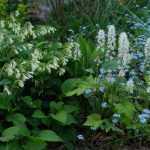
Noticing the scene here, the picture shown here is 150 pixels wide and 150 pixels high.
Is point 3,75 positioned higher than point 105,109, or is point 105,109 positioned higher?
point 3,75

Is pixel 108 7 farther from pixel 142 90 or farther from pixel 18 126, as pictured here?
pixel 18 126

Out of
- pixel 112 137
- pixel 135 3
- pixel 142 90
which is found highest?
pixel 135 3

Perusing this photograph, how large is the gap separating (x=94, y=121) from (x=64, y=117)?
22 cm

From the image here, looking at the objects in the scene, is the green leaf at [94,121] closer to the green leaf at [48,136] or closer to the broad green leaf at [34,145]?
the green leaf at [48,136]

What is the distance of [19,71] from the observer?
3512 millimetres

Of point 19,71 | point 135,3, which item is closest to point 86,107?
point 19,71

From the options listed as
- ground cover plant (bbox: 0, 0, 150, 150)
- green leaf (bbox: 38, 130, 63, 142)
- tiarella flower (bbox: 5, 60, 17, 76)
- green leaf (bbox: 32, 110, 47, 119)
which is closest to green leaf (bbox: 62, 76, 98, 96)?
ground cover plant (bbox: 0, 0, 150, 150)

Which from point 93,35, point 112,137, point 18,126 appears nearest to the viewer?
point 18,126

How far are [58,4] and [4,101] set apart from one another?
210 cm

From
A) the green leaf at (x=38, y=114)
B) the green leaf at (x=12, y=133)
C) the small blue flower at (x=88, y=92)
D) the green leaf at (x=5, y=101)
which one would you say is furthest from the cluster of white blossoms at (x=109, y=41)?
the green leaf at (x=12, y=133)

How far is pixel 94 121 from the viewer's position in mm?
3621

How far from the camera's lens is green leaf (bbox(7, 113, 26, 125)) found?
3.49m

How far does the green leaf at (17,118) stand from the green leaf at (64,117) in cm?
22

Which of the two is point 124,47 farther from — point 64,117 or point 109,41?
point 64,117
